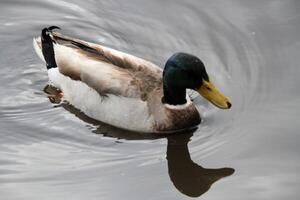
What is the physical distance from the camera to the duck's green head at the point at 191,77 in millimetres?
7934

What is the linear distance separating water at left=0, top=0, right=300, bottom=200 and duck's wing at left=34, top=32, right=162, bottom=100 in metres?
0.42

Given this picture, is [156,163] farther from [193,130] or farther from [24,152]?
[24,152]

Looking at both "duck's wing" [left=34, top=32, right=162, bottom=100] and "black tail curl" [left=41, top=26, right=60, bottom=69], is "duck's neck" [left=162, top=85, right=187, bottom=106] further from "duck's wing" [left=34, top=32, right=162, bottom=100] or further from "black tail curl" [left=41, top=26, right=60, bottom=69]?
"black tail curl" [left=41, top=26, right=60, bottom=69]

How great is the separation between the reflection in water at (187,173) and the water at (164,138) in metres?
0.01

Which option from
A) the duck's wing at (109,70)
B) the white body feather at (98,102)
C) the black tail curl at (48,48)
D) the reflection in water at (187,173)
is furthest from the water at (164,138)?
the duck's wing at (109,70)

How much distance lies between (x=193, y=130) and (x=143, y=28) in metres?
2.12

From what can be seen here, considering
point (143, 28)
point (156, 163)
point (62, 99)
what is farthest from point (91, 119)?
point (143, 28)

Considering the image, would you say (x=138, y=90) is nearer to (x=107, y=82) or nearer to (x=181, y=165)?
(x=107, y=82)

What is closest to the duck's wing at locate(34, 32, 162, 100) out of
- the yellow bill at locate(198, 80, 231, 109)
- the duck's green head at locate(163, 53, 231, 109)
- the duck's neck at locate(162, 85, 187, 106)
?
the duck's neck at locate(162, 85, 187, 106)

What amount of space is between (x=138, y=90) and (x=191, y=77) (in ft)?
1.96

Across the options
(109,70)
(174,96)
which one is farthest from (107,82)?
(174,96)

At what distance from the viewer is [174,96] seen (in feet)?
27.4

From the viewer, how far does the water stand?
7.40 meters

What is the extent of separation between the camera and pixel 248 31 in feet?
32.2
